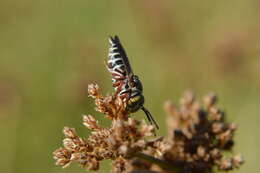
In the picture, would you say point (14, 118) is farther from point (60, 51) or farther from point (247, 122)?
point (247, 122)

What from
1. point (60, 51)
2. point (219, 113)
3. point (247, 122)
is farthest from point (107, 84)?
point (219, 113)

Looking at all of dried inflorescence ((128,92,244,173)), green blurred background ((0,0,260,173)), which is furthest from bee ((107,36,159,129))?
green blurred background ((0,0,260,173))

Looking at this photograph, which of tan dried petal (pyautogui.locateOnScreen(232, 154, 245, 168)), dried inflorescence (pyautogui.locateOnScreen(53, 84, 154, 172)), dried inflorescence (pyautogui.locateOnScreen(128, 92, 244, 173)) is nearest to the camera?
dried inflorescence (pyautogui.locateOnScreen(53, 84, 154, 172))

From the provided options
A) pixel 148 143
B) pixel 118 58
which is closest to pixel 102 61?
pixel 118 58

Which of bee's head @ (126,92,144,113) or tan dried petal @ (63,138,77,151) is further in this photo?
bee's head @ (126,92,144,113)

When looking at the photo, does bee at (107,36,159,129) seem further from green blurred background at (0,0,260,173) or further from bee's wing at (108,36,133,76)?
green blurred background at (0,0,260,173)
